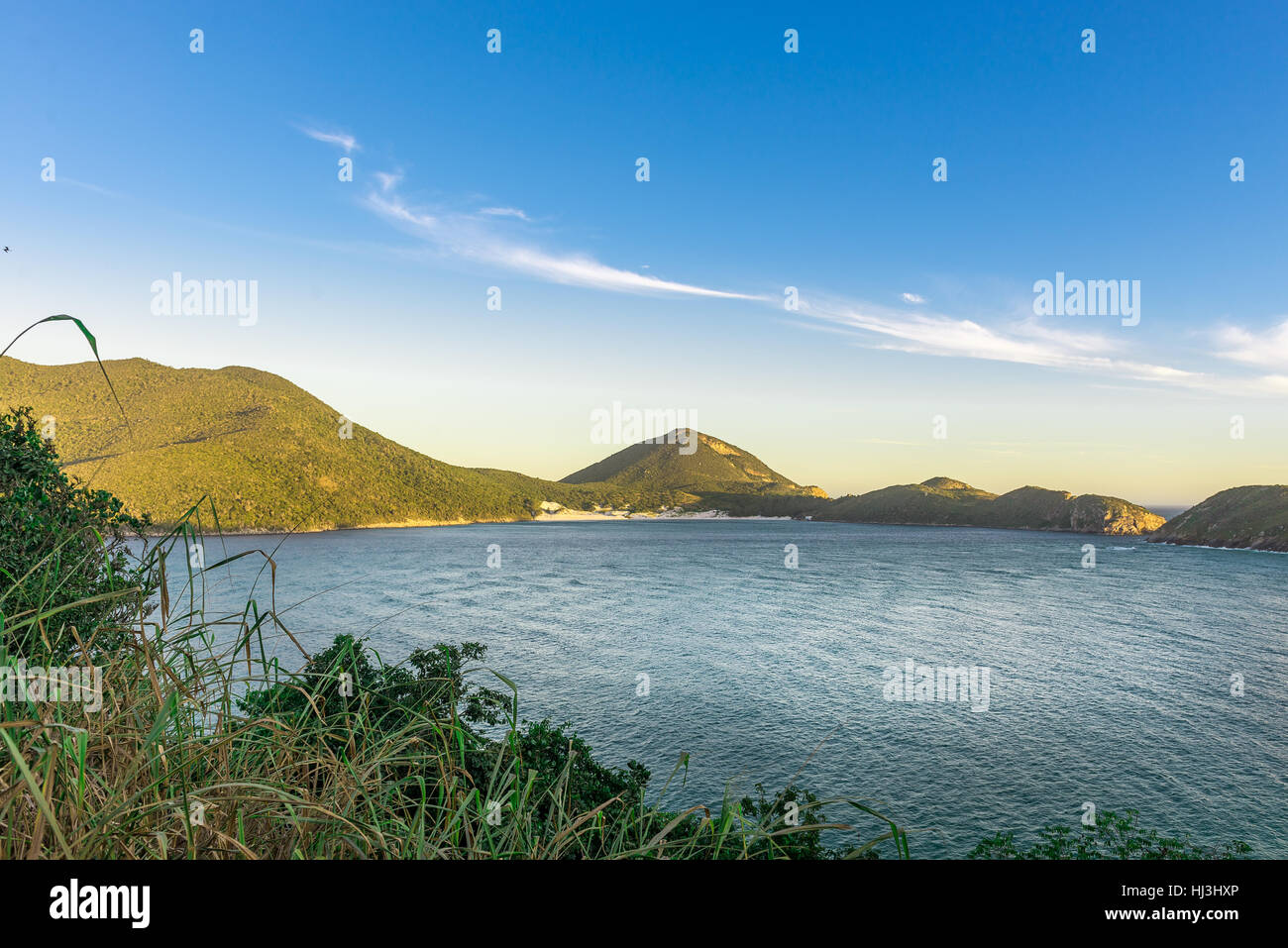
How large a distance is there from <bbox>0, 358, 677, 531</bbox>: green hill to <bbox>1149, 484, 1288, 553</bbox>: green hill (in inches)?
6730

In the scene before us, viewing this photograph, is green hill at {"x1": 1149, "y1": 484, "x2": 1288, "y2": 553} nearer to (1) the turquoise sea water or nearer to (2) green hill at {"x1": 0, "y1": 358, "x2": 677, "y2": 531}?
(1) the turquoise sea water

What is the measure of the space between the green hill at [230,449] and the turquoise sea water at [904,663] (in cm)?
2087

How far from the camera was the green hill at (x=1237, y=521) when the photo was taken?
11894cm

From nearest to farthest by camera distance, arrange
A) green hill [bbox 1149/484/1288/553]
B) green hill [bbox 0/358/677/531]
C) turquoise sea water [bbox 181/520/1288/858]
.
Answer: turquoise sea water [bbox 181/520/1288/858] → green hill [bbox 0/358/677/531] → green hill [bbox 1149/484/1288/553]

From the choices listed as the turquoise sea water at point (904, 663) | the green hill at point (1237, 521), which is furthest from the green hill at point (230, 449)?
the green hill at point (1237, 521)

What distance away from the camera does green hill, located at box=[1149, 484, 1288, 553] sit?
390 ft

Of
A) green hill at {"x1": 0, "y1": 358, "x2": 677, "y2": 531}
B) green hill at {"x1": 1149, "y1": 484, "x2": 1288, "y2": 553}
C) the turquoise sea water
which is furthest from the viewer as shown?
green hill at {"x1": 1149, "y1": 484, "x2": 1288, "y2": 553}

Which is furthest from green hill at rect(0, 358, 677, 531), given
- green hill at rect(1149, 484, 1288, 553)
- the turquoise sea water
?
green hill at rect(1149, 484, 1288, 553)

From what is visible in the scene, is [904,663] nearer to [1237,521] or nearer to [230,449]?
[1237,521]

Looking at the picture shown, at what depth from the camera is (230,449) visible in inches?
5079

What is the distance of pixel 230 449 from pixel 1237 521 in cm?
20613

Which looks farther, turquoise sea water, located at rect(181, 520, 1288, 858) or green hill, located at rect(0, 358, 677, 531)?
green hill, located at rect(0, 358, 677, 531)

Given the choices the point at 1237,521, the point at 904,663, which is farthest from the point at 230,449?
the point at 1237,521
